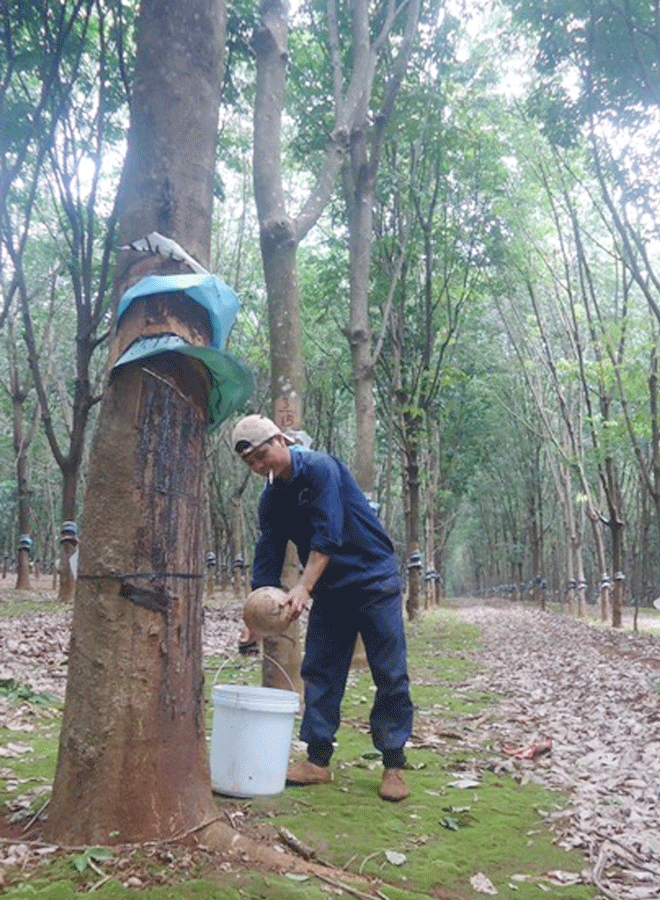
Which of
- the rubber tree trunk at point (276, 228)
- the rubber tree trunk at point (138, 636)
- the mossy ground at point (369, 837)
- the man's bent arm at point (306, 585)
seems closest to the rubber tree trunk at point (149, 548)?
the rubber tree trunk at point (138, 636)

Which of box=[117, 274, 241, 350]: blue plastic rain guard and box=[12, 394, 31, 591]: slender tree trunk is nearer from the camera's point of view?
box=[117, 274, 241, 350]: blue plastic rain guard

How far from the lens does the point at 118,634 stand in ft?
9.62

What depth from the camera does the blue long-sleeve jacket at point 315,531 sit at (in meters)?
4.04

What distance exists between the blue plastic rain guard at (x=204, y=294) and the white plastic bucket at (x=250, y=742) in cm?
170

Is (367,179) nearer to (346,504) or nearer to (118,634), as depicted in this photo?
(346,504)

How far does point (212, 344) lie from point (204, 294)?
Answer: 0.22 meters

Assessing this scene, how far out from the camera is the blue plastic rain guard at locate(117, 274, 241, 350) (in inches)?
125

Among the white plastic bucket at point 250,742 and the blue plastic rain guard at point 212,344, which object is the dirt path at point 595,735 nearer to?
the white plastic bucket at point 250,742

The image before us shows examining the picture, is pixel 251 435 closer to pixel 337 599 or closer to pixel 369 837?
pixel 337 599

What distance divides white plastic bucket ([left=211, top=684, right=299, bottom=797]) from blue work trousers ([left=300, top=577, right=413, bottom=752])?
46cm

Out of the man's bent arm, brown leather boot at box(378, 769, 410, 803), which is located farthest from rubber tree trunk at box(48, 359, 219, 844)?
brown leather boot at box(378, 769, 410, 803)

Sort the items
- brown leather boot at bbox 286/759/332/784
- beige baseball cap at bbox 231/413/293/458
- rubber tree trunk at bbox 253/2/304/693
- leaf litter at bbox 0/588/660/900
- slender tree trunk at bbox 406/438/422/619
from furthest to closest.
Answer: slender tree trunk at bbox 406/438/422/619, rubber tree trunk at bbox 253/2/304/693, brown leather boot at bbox 286/759/332/784, beige baseball cap at bbox 231/413/293/458, leaf litter at bbox 0/588/660/900

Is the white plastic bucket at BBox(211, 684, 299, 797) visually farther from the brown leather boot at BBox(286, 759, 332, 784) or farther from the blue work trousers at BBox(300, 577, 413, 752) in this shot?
the blue work trousers at BBox(300, 577, 413, 752)

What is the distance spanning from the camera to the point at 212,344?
11.0ft
